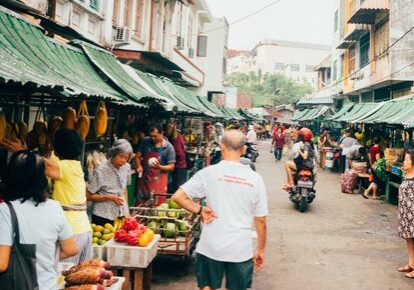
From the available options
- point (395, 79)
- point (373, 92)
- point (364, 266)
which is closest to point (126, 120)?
point (364, 266)

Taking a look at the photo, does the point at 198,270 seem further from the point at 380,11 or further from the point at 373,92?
the point at 373,92

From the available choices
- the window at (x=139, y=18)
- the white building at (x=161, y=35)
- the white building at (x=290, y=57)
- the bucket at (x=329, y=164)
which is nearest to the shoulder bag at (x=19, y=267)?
the white building at (x=161, y=35)

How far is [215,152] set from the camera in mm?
18062

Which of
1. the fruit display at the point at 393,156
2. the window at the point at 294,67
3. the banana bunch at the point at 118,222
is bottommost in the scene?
the banana bunch at the point at 118,222

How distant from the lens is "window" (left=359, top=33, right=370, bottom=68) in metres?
23.8

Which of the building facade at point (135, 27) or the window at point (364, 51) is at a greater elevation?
the window at point (364, 51)

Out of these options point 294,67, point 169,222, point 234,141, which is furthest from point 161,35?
point 294,67

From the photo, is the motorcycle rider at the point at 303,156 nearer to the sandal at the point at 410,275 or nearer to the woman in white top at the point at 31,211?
the sandal at the point at 410,275

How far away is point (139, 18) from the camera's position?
14.9 metres

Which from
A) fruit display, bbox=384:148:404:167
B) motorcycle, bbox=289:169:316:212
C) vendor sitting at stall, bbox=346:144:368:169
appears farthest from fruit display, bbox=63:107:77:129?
vendor sitting at stall, bbox=346:144:368:169

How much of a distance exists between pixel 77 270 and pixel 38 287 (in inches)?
34.4

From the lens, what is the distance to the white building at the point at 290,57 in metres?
78.1

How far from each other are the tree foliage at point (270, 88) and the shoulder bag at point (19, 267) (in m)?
58.5

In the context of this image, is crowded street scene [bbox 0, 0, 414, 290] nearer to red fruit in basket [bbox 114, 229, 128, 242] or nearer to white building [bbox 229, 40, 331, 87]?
red fruit in basket [bbox 114, 229, 128, 242]
